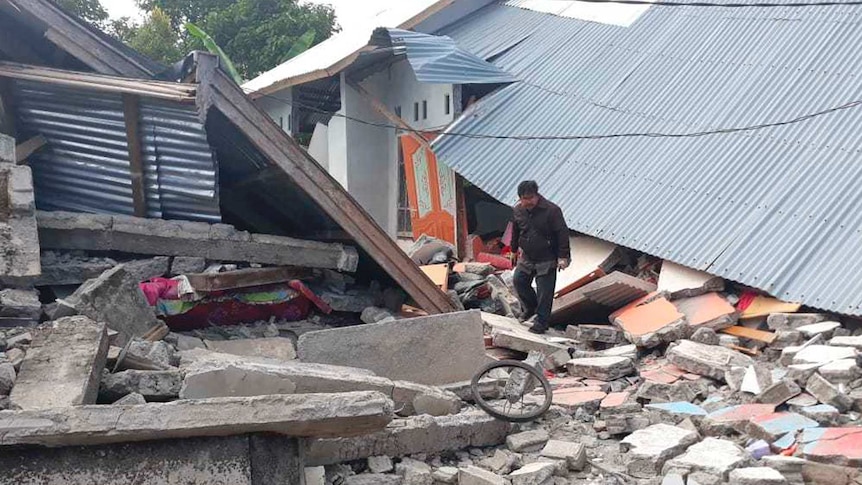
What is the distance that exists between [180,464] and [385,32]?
9864mm

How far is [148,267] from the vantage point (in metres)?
5.67

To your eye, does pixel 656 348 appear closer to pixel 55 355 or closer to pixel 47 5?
pixel 55 355

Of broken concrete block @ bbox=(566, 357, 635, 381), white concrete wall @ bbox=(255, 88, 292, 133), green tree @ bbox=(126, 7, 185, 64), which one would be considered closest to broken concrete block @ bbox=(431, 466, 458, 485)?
broken concrete block @ bbox=(566, 357, 635, 381)

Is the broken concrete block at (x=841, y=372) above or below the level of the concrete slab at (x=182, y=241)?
below

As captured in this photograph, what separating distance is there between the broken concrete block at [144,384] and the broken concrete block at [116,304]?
3.50 feet

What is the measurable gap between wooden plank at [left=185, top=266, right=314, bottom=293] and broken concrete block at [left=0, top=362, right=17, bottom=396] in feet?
6.33

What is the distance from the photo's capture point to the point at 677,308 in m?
7.75

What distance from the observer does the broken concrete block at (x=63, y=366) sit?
11.6 ft

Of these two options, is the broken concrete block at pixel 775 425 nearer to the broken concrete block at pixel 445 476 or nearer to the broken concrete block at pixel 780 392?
the broken concrete block at pixel 780 392

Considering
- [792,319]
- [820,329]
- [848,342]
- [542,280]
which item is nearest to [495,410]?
[542,280]

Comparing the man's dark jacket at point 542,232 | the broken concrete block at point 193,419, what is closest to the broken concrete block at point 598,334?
the man's dark jacket at point 542,232

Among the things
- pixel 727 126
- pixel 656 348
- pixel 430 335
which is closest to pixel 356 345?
pixel 430 335

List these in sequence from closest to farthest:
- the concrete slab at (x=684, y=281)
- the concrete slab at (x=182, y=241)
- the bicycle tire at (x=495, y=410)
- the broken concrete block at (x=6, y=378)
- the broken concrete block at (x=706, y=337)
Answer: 1. the broken concrete block at (x=6, y=378)
2. the bicycle tire at (x=495, y=410)
3. the concrete slab at (x=182, y=241)
4. the broken concrete block at (x=706, y=337)
5. the concrete slab at (x=684, y=281)

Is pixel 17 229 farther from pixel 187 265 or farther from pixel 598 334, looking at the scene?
pixel 598 334
